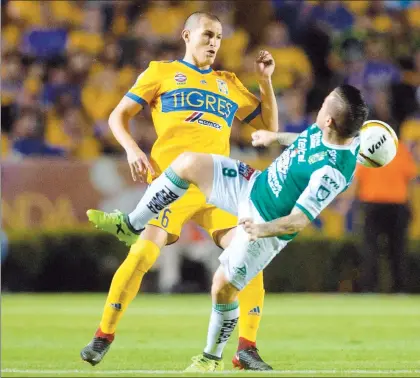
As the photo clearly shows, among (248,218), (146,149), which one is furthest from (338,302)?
(248,218)

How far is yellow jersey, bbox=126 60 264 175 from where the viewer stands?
8609 millimetres

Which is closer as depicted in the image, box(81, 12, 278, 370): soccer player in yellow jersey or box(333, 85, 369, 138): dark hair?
box(333, 85, 369, 138): dark hair

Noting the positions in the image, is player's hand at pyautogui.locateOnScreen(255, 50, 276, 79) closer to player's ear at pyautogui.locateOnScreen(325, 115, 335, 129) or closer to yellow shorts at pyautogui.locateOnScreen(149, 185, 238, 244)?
yellow shorts at pyautogui.locateOnScreen(149, 185, 238, 244)

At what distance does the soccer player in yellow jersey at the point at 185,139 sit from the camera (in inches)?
328

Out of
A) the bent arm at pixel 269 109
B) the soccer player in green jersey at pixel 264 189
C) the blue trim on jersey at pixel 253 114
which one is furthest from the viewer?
the blue trim on jersey at pixel 253 114

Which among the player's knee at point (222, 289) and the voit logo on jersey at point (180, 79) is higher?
the voit logo on jersey at point (180, 79)

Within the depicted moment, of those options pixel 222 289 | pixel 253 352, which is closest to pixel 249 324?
pixel 253 352

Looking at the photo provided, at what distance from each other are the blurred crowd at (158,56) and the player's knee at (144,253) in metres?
8.62

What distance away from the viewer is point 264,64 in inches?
333

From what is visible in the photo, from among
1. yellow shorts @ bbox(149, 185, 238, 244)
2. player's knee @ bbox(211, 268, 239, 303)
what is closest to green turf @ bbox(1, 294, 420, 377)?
player's knee @ bbox(211, 268, 239, 303)

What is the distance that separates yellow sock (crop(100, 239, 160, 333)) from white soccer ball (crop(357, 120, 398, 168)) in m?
1.70

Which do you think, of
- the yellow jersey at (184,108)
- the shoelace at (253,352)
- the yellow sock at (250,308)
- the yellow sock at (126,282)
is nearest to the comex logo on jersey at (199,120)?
the yellow jersey at (184,108)

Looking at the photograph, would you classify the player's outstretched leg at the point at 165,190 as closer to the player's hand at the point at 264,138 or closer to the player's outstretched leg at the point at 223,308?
the player's hand at the point at 264,138

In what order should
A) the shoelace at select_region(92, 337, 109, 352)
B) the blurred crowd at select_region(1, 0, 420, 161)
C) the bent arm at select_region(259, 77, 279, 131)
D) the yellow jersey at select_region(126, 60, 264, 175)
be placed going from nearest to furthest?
the shoelace at select_region(92, 337, 109, 352) → the yellow jersey at select_region(126, 60, 264, 175) → the bent arm at select_region(259, 77, 279, 131) → the blurred crowd at select_region(1, 0, 420, 161)
